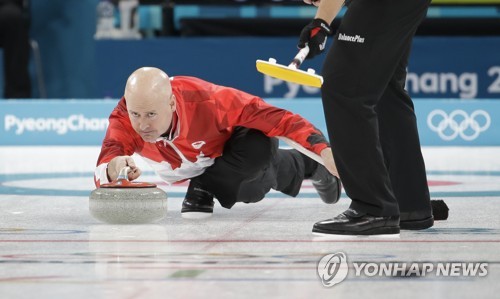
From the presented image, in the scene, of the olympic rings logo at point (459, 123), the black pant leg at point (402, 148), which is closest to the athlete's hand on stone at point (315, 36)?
the black pant leg at point (402, 148)

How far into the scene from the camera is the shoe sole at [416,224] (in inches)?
136

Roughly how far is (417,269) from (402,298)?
38 cm

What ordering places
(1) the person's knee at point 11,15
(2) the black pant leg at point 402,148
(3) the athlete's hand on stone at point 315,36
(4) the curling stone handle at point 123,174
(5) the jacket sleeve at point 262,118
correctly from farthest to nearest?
(1) the person's knee at point 11,15
(5) the jacket sleeve at point 262,118
(4) the curling stone handle at point 123,174
(2) the black pant leg at point 402,148
(3) the athlete's hand on stone at point 315,36

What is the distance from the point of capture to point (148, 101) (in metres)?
3.52

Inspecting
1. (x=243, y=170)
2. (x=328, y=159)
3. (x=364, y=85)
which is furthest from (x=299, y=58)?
(x=243, y=170)

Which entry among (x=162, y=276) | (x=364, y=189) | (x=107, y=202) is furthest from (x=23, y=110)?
(x=162, y=276)

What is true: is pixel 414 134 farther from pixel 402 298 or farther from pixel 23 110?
pixel 23 110

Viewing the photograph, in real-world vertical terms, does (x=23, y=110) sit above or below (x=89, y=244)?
below

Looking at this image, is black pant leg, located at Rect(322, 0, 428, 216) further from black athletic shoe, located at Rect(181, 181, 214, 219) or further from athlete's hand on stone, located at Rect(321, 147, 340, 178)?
black athletic shoe, located at Rect(181, 181, 214, 219)

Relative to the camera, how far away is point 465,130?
7.71 m

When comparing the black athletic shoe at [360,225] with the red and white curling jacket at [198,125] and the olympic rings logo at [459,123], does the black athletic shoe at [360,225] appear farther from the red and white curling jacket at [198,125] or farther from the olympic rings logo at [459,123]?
the olympic rings logo at [459,123]

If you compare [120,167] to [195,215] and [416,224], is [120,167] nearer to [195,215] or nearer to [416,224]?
[195,215]

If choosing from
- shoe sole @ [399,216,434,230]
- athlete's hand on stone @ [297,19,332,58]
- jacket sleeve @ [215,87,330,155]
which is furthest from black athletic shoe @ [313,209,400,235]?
athlete's hand on stone @ [297,19,332,58]

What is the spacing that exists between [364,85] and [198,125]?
0.85m
